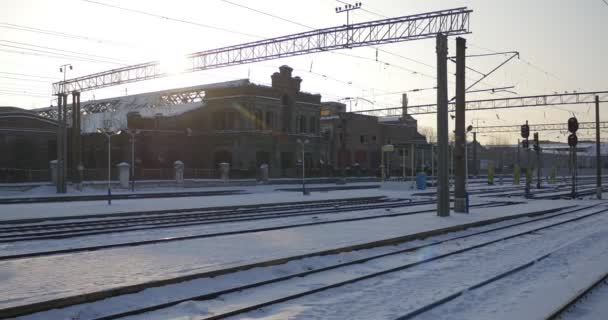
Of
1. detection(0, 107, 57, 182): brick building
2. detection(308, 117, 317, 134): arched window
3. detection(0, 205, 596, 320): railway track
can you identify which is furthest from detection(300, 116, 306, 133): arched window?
detection(0, 205, 596, 320): railway track

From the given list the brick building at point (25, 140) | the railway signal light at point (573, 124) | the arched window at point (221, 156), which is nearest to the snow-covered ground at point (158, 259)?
the railway signal light at point (573, 124)

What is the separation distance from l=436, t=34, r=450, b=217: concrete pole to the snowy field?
10.6 feet

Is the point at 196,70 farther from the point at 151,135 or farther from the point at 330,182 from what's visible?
the point at 330,182

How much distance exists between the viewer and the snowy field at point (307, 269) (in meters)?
7.32

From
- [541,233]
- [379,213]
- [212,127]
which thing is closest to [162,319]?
[541,233]

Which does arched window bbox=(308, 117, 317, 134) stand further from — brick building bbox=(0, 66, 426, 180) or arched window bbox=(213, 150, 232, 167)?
arched window bbox=(213, 150, 232, 167)

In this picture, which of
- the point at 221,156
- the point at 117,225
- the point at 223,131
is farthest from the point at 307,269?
the point at 221,156

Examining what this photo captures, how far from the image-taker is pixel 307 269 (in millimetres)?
10086

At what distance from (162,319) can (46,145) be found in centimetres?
5140

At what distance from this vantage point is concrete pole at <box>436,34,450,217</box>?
1966 centimetres

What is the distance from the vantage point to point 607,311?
24.6 feet

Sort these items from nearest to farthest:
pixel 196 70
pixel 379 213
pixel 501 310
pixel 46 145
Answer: pixel 501 310 < pixel 379 213 < pixel 196 70 < pixel 46 145

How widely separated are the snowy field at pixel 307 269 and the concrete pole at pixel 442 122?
3.22 meters

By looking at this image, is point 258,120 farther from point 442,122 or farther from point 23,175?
point 442,122
